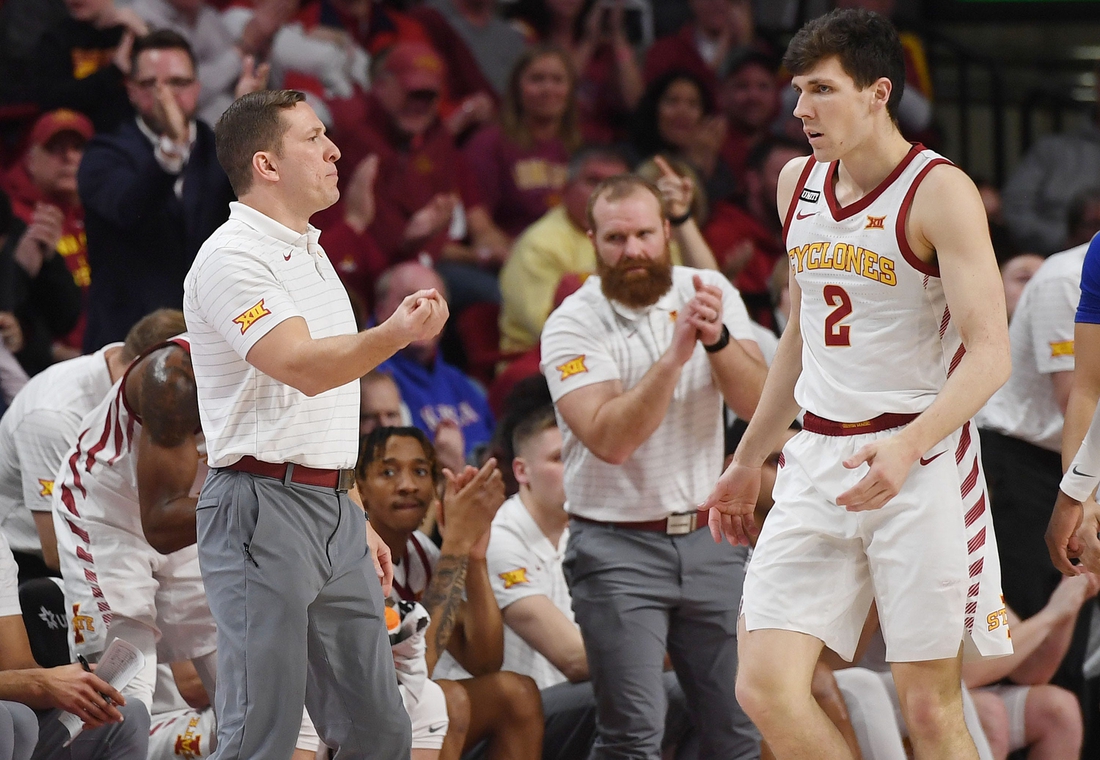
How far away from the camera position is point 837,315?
3.51m

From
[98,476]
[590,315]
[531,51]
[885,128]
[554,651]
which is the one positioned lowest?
[554,651]

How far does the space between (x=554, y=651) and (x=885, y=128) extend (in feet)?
8.01

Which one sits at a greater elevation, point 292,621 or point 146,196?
point 146,196

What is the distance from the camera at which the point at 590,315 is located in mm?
4863

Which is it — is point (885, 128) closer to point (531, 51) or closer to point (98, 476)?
point (98, 476)

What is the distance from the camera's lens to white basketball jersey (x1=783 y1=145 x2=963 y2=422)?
11.2ft

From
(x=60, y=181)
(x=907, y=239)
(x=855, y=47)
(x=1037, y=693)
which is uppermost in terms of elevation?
(x=855, y=47)

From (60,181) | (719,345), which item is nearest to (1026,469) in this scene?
(719,345)

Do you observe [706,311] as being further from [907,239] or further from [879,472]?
[879,472]

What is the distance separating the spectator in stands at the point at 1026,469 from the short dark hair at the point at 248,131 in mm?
3058

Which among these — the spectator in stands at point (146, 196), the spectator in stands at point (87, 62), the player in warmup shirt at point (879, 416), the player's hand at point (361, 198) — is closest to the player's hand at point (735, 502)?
the player in warmup shirt at point (879, 416)

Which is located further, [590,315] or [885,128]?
[590,315]

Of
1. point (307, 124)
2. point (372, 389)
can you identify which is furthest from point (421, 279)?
point (307, 124)

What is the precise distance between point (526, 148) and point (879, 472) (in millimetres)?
5648
